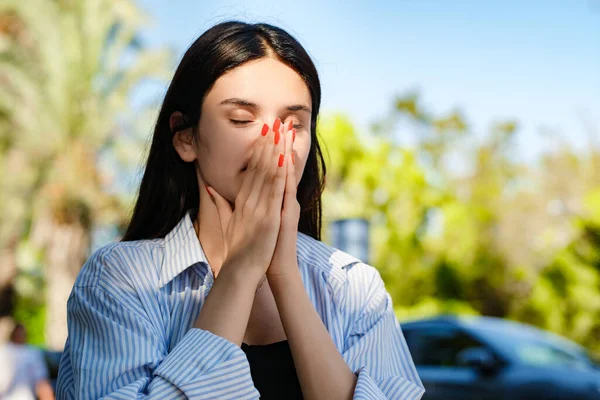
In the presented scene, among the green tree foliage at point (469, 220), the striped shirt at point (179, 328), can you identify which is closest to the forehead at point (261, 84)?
the striped shirt at point (179, 328)

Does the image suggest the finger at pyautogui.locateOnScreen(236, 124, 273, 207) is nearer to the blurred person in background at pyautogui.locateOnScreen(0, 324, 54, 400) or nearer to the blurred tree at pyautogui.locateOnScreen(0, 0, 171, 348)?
the blurred person in background at pyautogui.locateOnScreen(0, 324, 54, 400)

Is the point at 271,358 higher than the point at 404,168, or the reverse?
the point at 271,358

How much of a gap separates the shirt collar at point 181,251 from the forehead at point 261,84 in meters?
0.29

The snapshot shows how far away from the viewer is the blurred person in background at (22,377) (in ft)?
20.6

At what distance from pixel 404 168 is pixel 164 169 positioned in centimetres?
2094

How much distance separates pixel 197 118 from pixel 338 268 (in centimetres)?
45

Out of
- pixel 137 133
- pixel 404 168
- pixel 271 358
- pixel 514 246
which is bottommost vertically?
pixel 514 246

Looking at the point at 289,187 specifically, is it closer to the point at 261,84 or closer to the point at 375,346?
the point at 261,84

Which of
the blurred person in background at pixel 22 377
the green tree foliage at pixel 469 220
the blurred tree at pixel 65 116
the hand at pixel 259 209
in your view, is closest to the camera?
the hand at pixel 259 209

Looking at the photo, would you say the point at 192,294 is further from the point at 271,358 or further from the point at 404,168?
the point at 404,168

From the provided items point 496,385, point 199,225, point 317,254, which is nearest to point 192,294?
point 199,225

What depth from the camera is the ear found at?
1.68 m

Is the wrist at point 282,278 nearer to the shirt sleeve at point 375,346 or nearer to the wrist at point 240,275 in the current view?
the wrist at point 240,275

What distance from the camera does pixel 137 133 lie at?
566 inches
